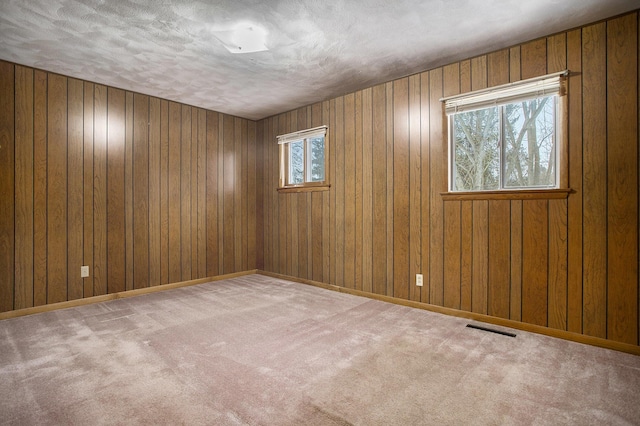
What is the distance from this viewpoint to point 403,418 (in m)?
1.72

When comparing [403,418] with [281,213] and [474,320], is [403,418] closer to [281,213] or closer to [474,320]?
[474,320]

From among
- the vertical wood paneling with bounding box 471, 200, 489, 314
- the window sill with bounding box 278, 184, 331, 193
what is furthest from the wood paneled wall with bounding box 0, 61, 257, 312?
the vertical wood paneling with bounding box 471, 200, 489, 314

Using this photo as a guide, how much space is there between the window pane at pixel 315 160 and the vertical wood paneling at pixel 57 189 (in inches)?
118

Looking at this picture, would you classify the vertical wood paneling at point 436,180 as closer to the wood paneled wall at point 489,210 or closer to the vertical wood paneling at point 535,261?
the wood paneled wall at point 489,210

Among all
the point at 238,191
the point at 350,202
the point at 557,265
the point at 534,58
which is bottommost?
the point at 557,265

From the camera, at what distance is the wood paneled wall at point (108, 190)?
11.2 feet

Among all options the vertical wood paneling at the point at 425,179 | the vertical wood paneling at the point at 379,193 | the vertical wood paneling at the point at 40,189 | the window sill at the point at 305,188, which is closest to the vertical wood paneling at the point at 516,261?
the vertical wood paneling at the point at 425,179

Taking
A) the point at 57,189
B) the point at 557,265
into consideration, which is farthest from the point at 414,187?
the point at 57,189

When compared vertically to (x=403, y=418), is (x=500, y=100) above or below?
above

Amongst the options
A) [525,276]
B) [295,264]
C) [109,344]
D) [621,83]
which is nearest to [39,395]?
[109,344]

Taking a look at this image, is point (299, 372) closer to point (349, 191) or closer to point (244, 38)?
point (349, 191)

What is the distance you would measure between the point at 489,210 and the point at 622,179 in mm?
968

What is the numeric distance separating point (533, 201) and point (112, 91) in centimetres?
478

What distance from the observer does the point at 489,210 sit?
3166 mm
